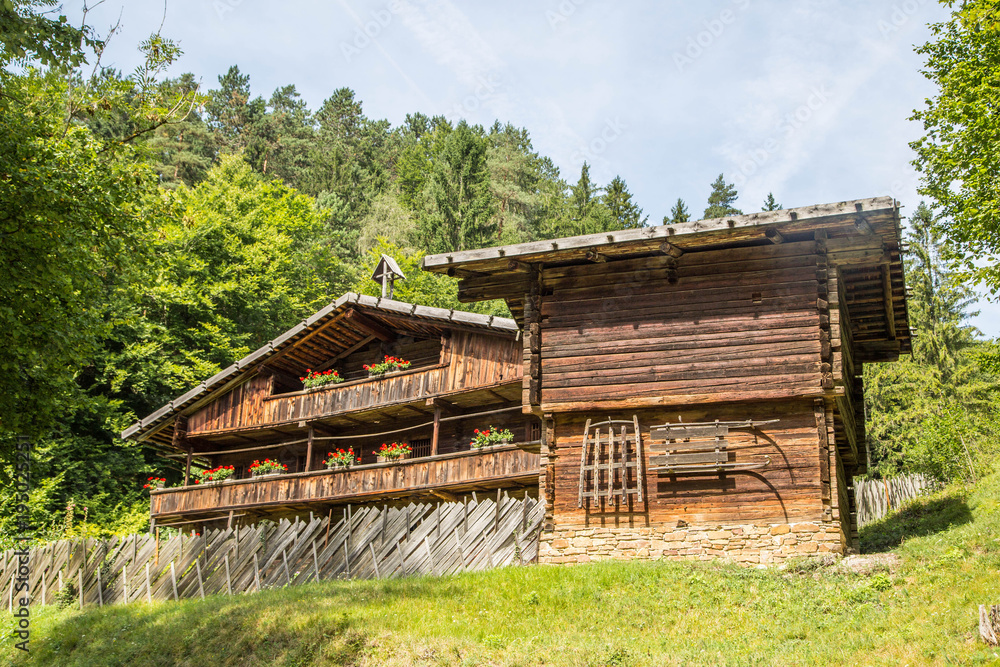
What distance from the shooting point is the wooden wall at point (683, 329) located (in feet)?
55.0

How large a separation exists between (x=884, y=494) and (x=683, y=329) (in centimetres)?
1520

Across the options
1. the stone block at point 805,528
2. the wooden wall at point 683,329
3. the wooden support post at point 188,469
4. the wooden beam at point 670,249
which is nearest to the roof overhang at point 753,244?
the wooden beam at point 670,249

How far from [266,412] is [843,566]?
18681 mm

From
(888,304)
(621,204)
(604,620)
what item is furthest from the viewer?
(621,204)

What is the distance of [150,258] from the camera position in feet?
56.2

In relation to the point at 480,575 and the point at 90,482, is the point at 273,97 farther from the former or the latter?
the point at 480,575

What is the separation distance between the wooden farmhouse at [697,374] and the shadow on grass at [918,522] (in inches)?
36.4

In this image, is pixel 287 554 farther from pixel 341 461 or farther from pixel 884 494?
pixel 884 494

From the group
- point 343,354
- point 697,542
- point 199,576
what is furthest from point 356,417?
point 697,542

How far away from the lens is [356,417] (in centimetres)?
2745

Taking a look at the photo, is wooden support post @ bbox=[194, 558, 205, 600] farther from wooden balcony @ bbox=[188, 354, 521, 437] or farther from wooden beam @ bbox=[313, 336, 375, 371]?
wooden beam @ bbox=[313, 336, 375, 371]

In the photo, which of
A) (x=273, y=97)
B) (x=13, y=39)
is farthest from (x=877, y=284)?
(x=273, y=97)

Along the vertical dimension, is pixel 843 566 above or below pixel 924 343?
below

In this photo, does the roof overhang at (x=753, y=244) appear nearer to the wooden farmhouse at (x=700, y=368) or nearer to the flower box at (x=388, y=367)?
the wooden farmhouse at (x=700, y=368)
